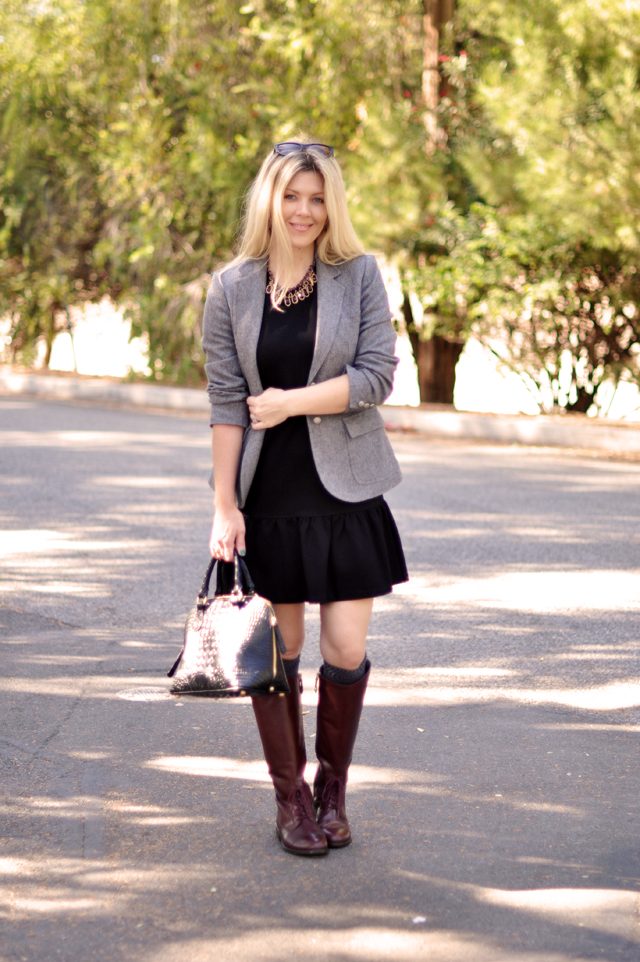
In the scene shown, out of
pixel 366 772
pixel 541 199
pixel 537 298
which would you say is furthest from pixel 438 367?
pixel 366 772

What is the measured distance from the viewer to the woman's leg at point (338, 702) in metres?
3.21

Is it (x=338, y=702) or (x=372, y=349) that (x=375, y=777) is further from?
(x=372, y=349)

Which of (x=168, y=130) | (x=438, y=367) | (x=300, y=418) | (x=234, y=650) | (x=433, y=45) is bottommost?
(x=234, y=650)

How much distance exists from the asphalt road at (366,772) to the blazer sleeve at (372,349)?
4.17 feet

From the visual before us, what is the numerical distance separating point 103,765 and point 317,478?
1.31 m

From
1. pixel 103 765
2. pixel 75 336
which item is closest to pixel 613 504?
pixel 103 765

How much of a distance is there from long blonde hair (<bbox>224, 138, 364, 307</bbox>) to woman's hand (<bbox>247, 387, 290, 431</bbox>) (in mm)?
265

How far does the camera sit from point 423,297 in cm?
1398

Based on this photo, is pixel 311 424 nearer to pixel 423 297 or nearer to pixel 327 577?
pixel 327 577

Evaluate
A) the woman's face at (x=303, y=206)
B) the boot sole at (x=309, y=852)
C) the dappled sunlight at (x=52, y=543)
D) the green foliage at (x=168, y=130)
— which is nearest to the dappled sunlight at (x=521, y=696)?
the boot sole at (x=309, y=852)

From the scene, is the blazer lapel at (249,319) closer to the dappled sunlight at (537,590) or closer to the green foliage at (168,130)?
the dappled sunlight at (537,590)

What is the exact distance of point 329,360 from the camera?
316cm

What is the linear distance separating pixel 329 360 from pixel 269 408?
22cm

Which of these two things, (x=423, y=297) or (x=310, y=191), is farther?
(x=423, y=297)
